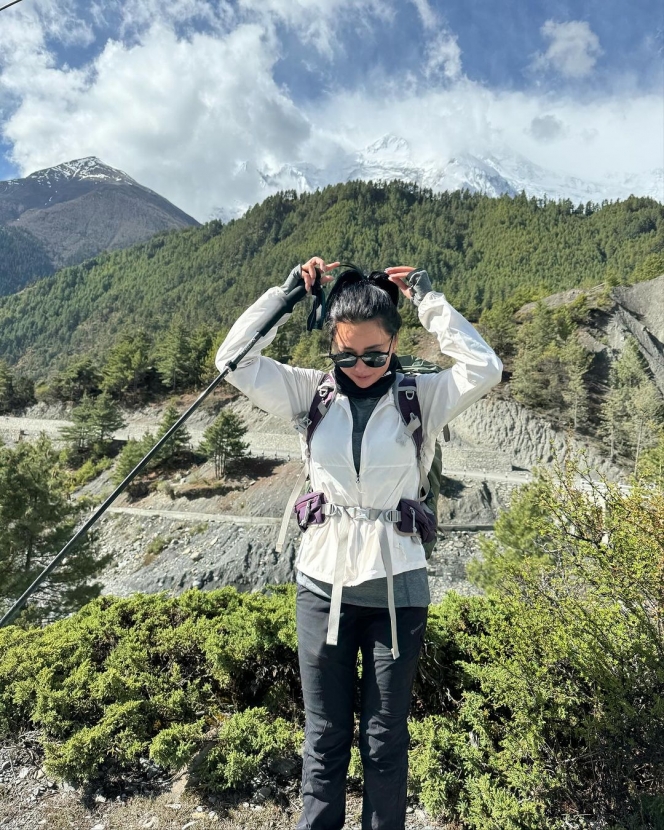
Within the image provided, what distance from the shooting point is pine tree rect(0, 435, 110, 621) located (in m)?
12.1

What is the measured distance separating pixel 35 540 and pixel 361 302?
14.7m

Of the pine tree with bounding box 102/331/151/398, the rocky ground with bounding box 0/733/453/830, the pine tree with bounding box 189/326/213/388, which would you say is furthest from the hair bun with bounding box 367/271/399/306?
the pine tree with bounding box 102/331/151/398

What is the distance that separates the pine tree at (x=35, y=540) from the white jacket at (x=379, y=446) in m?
13.0

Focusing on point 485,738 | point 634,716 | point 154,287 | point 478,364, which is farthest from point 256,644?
point 154,287

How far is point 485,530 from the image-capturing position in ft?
70.2

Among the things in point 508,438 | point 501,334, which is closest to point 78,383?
point 501,334

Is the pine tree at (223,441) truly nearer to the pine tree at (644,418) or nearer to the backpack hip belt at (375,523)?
the pine tree at (644,418)

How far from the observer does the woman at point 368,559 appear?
1.80 meters

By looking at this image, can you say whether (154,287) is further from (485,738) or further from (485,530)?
(485,738)

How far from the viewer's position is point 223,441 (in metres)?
26.7

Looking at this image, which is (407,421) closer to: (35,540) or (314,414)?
(314,414)

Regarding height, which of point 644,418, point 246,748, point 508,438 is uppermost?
point 644,418

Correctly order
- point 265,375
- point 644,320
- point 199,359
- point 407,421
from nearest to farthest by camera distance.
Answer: point 407,421 < point 265,375 < point 644,320 < point 199,359

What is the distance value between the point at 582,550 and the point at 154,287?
136773 mm
